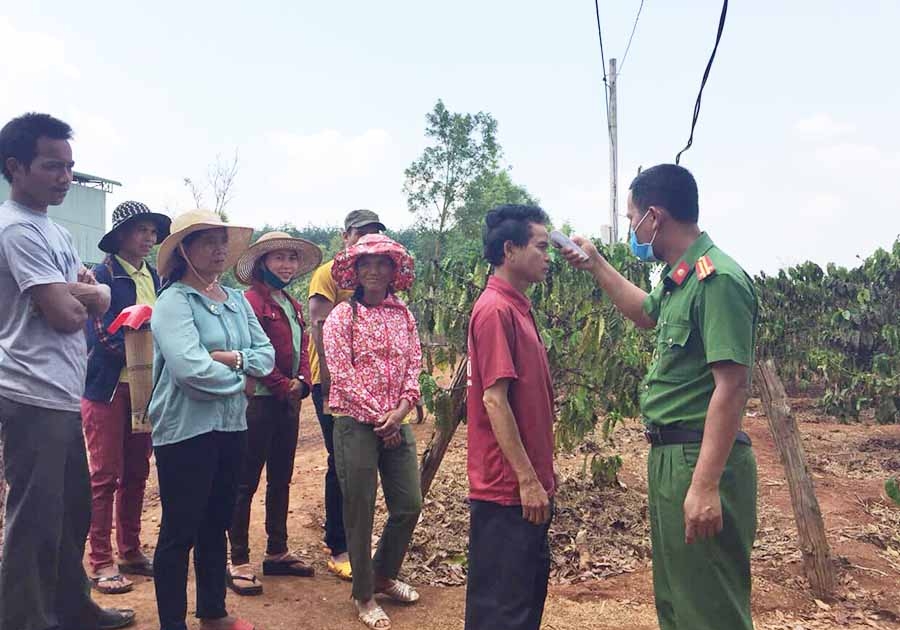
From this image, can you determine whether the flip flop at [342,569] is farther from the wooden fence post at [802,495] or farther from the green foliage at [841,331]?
the green foliage at [841,331]

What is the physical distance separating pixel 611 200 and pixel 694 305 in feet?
48.8

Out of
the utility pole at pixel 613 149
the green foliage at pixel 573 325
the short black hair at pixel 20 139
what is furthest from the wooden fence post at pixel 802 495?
the utility pole at pixel 613 149

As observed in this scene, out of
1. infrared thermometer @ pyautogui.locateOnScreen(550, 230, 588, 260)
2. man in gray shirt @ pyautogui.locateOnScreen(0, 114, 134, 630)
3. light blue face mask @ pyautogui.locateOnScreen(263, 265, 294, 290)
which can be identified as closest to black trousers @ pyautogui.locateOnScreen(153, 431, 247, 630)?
man in gray shirt @ pyautogui.locateOnScreen(0, 114, 134, 630)

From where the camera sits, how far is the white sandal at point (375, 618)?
3.46 metres

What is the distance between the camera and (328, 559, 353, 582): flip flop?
4074 millimetres

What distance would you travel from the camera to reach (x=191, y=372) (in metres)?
2.91

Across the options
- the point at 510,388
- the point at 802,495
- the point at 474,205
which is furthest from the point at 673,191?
the point at 474,205

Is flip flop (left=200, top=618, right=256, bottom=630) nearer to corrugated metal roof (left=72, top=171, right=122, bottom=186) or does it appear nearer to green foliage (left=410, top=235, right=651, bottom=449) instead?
green foliage (left=410, top=235, right=651, bottom=449)

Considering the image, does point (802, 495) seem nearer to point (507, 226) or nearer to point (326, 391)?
point (507, 226)

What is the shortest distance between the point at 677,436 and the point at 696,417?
0.29 feet

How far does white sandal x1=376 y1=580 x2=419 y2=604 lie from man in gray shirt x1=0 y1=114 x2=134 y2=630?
1572mm

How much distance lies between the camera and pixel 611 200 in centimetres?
1670

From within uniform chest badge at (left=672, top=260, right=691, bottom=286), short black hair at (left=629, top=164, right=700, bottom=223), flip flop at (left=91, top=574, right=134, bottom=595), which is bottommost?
flip flop at (left=91, top=574, right=134, bottom=595)

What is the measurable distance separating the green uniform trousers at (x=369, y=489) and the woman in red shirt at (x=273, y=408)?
56 centimetres
